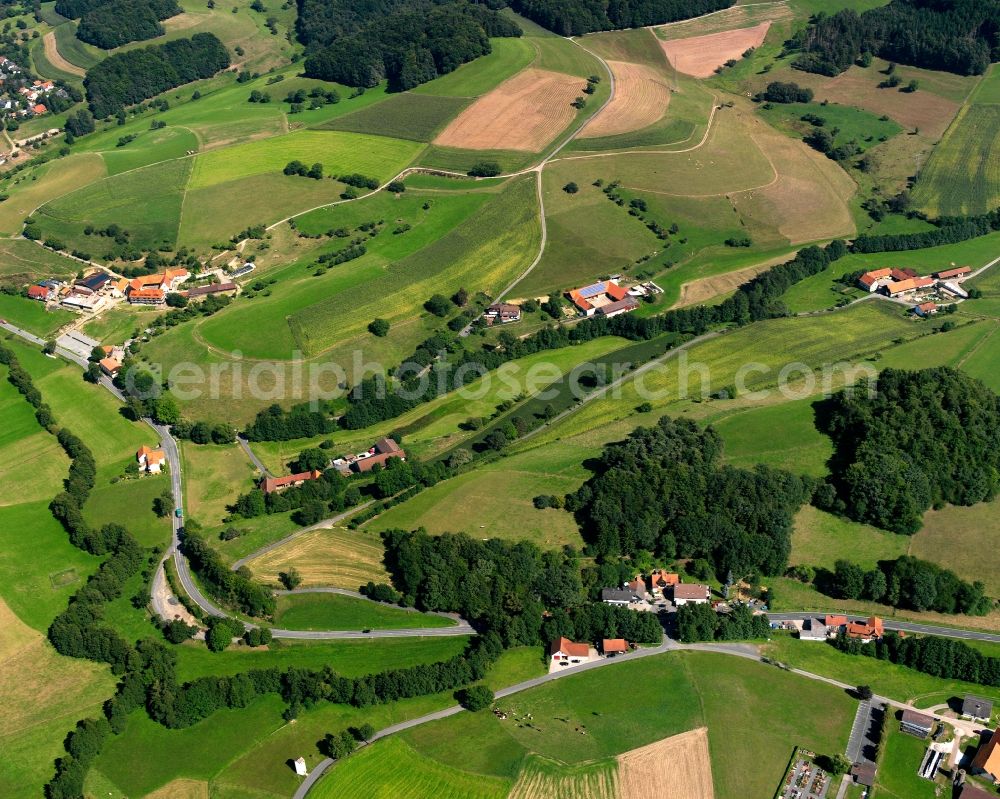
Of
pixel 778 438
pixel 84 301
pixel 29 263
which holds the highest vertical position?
pixel 29 263

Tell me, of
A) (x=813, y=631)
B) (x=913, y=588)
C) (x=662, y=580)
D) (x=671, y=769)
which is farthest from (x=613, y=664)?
(x=913, y=588)

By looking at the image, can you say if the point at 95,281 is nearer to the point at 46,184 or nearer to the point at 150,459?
the point at 46,184

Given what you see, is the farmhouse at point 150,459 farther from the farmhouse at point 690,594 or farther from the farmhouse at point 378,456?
the farmhouse at point 690,594

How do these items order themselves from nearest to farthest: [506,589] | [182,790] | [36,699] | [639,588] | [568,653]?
[182,790]
[36,699]
[568,653]
[506,589]
[639,588]

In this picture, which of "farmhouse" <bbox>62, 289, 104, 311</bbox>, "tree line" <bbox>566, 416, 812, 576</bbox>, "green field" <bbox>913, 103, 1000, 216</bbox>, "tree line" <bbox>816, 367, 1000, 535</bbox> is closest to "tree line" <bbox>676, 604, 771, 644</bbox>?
"tree line" <bbox>566, 416, 812, 576</bbox>

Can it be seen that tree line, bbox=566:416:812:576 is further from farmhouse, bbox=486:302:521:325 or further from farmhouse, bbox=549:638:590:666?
farmhouse, bbox=486:302:521:325

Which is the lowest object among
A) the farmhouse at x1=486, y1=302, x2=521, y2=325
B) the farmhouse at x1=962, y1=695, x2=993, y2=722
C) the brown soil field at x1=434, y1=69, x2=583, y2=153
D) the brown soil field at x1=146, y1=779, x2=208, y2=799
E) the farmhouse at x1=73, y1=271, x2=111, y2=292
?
the brown soil field at x1=146, y1=779, x2=208, y2=799

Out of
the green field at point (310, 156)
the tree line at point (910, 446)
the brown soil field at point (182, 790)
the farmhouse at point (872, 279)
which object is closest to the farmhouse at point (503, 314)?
the green field at point (310, 156)
